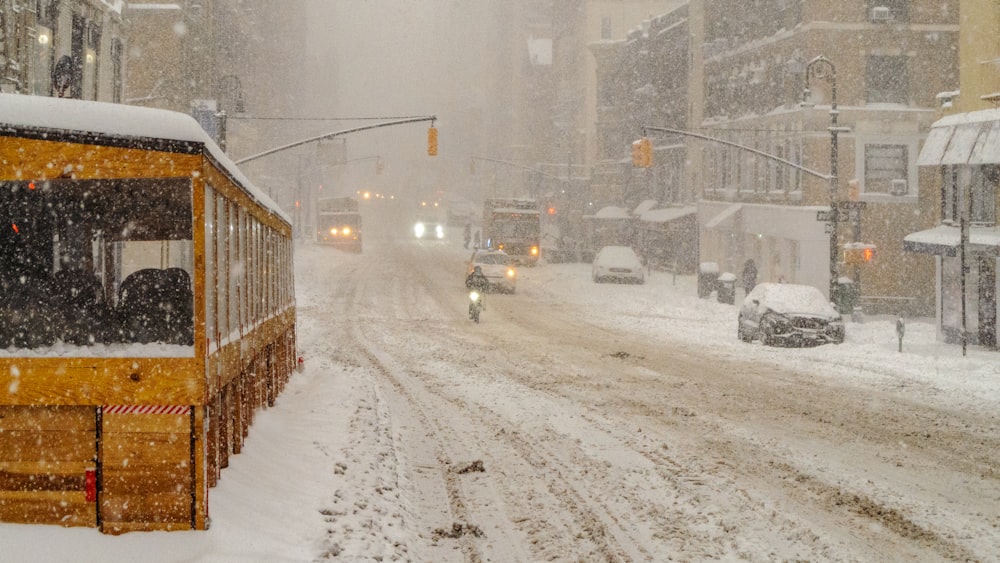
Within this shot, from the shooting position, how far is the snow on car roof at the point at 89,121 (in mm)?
7234

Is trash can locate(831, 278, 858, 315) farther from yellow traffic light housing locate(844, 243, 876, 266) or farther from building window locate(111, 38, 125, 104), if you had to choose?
building window locate(111, 38, 125, 104)

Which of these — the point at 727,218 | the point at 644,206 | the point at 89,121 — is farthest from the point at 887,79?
the point at 89,121

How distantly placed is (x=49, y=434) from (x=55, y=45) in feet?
73.5

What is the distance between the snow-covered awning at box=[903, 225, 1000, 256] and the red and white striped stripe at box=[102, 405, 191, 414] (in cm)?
2143

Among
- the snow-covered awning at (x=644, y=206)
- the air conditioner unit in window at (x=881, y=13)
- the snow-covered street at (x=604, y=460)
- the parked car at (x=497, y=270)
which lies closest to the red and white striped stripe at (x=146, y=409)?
the snow-covered street at (x=604, y=460)

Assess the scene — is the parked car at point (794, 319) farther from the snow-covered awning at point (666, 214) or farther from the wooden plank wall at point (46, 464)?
the snow-covered awning at point (666, 214)

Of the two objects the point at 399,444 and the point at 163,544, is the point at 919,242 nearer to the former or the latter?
the point at 399,444

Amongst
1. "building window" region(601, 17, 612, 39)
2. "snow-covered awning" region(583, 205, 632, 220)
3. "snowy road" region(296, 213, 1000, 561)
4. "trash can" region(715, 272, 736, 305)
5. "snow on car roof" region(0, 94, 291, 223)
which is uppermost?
"building window" region(601, 17, 612, 39)

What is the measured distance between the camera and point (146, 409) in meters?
7.37

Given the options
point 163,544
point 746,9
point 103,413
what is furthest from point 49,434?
point 746,9

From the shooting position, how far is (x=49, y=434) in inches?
287

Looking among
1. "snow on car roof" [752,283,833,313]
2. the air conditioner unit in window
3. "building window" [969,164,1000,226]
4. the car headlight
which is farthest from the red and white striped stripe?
the air conditioner unit in window

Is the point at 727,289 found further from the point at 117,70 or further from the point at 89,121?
the point at 89,121

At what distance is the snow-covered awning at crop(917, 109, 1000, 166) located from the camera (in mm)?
24422
